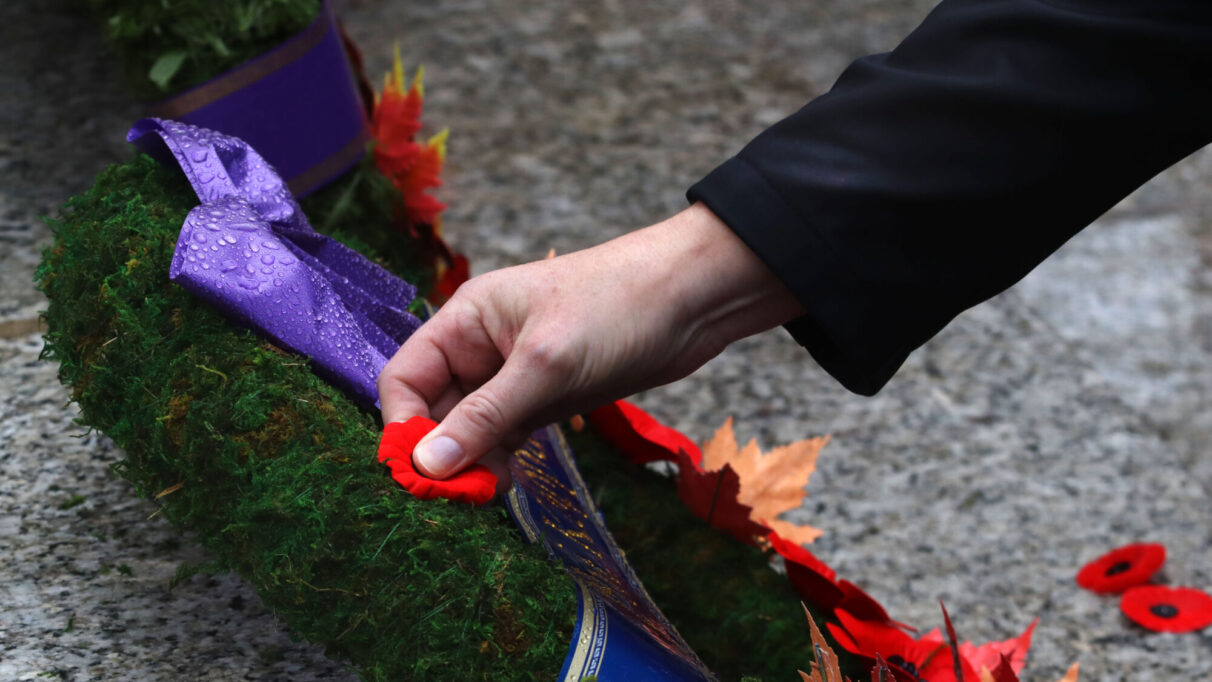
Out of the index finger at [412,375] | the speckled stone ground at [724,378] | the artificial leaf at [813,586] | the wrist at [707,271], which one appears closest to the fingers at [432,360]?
the index finger at [412,375]

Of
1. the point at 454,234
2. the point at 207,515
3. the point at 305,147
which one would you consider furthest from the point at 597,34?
the point at 207,515

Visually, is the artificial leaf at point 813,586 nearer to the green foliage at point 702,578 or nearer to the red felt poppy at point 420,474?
the green foliage at point 702,578

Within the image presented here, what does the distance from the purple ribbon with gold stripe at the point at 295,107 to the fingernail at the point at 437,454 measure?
2.25 ft

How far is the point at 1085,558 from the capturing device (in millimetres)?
1715

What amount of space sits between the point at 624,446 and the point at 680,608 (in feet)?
0.82

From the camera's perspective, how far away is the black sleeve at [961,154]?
3.03 feet

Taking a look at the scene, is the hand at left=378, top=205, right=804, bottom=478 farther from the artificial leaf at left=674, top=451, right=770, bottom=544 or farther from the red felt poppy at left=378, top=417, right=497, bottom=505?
the artificial leaf at left=674, top=451, right=770, bottom=544

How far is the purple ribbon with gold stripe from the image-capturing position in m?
1.42

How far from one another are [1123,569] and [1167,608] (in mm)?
84

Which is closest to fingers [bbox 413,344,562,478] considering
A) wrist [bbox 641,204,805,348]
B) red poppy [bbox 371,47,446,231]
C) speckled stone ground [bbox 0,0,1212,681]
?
wrist [bbox 641,204,805,348]

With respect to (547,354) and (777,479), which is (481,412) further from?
(777,479)

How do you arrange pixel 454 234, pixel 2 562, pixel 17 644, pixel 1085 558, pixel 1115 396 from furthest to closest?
pixel 454 234, pixel 1115 396, pixel 1085 558, pixel 2 562, pixel 17 644

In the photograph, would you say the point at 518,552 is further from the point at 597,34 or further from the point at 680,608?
the point at 597,34

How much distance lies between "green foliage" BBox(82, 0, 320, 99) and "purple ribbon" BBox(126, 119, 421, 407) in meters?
0.31
